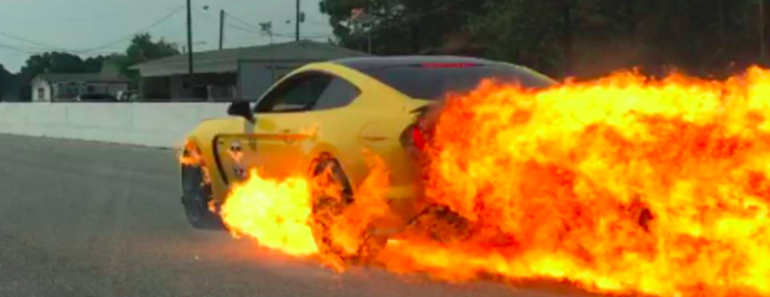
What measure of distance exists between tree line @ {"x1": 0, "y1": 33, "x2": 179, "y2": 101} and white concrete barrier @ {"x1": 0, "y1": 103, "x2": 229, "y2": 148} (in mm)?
70581

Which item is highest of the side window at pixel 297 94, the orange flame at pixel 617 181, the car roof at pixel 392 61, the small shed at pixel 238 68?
the small shed at pixel 238 68

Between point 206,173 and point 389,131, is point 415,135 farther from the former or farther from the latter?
point 206,173

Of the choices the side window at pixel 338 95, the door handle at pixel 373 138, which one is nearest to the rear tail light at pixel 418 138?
the door handle at pixel 373 138

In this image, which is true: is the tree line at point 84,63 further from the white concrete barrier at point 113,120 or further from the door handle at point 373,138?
the door handle at point 373,138

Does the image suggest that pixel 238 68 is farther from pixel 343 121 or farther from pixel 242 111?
pixel 343 121

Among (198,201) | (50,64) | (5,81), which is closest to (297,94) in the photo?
(198,201)

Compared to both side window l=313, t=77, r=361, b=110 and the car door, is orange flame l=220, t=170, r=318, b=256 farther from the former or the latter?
side window l=313, t=77, r=361, b=110

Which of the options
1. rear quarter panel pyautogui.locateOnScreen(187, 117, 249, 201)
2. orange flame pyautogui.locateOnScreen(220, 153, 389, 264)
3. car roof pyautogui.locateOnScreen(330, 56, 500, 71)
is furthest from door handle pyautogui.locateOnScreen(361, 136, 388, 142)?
rear quarter panel pyautogui.locateOnScreen(187, 117, 249, 201)

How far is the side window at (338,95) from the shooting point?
7.86 m

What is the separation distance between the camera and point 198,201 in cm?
1011

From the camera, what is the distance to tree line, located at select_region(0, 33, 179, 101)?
114 metres

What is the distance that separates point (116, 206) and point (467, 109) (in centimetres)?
663

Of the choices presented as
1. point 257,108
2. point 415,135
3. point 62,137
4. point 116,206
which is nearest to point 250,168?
point 257,108

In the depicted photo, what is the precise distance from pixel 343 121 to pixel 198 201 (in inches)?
113
